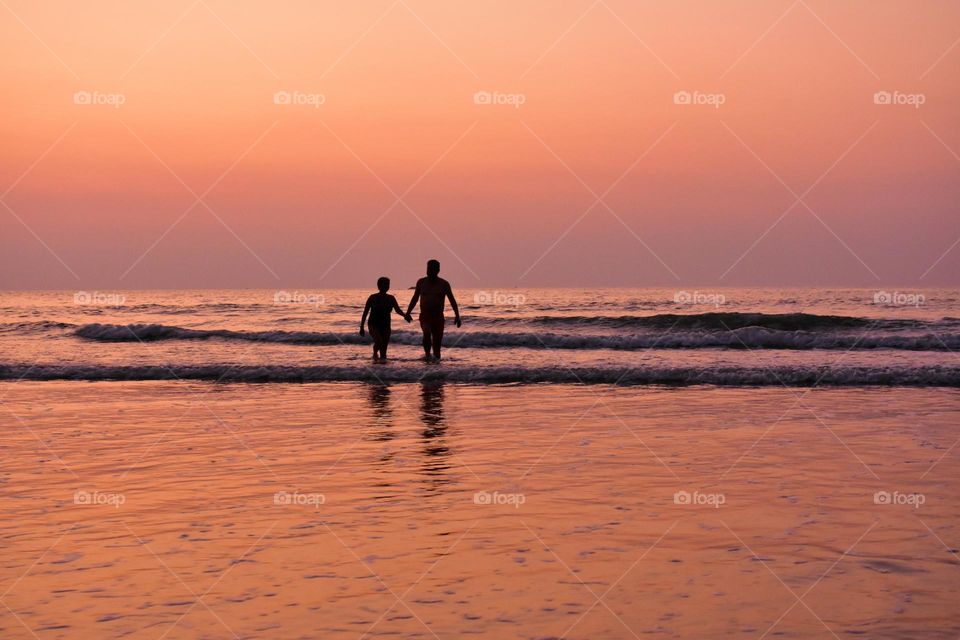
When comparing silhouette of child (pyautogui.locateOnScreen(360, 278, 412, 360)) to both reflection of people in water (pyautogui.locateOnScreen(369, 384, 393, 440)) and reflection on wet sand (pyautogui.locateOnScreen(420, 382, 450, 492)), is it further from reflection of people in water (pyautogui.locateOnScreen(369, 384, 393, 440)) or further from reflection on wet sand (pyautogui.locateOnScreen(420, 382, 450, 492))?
reflection on wet sand (pyautogui.locateOnScreen(420, 382, 450, 492))

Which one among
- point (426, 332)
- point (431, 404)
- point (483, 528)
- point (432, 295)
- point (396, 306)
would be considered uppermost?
point (432, 295)

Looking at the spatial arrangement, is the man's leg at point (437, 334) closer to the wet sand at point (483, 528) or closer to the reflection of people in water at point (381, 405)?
the reflection of people in water at point (381, 405)

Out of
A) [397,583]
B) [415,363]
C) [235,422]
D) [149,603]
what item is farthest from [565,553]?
[415,363]

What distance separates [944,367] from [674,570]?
15.8m

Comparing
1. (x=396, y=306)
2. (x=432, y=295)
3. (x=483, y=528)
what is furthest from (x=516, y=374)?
(x=483, y=528)

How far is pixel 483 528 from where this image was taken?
20.0 feet

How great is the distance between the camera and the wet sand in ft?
14.4

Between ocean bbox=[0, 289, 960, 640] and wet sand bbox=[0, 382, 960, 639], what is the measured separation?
0.08ft

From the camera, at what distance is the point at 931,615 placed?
4293mm

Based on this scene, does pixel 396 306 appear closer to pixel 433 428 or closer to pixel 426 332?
pixel 426 332

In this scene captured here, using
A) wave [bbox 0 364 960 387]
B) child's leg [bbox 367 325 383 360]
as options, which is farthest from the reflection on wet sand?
child's leg [bbox 367 325 383 360]

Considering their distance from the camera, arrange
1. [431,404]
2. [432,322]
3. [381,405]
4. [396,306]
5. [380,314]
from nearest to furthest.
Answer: [381,405] < [431,404] < [396,306] < [432,322] < [380,314]

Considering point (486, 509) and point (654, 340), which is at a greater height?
point (654, 340)

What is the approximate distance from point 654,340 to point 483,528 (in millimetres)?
23704
